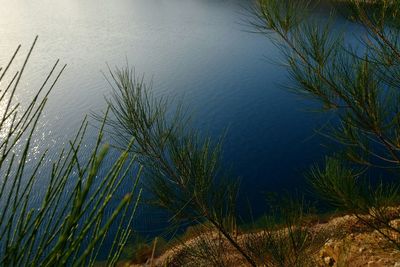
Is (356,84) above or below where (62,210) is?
above

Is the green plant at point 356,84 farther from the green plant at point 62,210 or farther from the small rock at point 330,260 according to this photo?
the small rock at point 330,260

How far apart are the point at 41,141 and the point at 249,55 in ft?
38.3

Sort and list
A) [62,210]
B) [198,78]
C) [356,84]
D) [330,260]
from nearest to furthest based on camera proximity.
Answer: [62,210] → [356,84] → [330,260] → [198,78]

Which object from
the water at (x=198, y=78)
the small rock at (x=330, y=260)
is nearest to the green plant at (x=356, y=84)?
the water at (x=198, y=78)

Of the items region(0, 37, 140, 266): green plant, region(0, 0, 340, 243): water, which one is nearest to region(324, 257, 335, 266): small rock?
region(0, 0, 340, 243): water

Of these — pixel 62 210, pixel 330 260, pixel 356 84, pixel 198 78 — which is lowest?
pixel 330 260

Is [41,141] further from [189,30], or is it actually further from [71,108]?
[189,30]

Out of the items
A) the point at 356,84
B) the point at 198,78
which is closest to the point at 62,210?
the point at 356,84

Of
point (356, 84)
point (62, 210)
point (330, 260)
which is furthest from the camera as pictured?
point (330, 260)

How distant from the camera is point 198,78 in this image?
17500mm

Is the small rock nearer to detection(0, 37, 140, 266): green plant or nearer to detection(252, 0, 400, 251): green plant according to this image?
detection(252, 0, 400, 251): green plant

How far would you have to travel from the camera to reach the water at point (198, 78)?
40.8 feet

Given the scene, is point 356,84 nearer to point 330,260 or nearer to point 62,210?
point 62,210

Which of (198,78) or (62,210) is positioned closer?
(62,210)
